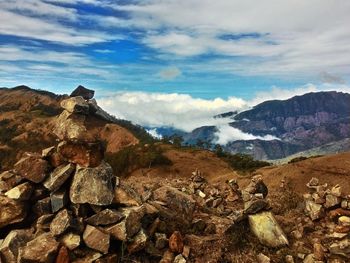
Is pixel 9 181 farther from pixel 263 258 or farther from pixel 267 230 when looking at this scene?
pixel 267 230

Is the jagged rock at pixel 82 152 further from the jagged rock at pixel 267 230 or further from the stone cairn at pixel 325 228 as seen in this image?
the stone cairn at pixel 325 228

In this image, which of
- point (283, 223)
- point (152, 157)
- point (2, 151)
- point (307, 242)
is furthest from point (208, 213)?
point (2, 151)

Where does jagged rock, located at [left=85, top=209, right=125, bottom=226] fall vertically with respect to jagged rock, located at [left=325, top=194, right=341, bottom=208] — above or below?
above

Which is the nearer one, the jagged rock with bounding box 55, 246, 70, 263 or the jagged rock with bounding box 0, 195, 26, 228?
the jagged rock with bounding box 55, 246, 70, 263

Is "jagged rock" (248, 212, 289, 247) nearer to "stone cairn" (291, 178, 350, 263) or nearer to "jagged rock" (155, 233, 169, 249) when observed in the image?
"stone cairn" (291, 178, 350, 263)

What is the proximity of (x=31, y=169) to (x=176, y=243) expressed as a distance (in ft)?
22.6

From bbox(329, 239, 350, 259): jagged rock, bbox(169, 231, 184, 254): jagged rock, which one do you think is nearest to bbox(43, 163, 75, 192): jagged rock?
bbox(169, 231, 184, 254): jagged rock

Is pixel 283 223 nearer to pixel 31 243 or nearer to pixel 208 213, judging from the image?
pixel 208 213

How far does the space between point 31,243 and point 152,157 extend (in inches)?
2453

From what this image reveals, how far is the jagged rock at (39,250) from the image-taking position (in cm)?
1534

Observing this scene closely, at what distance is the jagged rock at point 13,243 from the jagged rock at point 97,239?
2393 mm

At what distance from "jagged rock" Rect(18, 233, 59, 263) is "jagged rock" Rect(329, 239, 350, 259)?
37.2 feet

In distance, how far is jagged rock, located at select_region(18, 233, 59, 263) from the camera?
604 inches

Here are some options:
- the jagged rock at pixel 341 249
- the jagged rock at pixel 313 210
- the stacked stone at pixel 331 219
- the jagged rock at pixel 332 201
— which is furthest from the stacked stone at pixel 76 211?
the jagged rock at pixel 332 201
